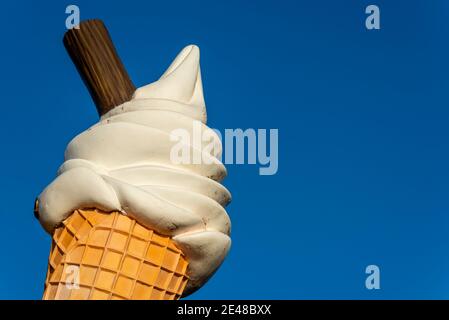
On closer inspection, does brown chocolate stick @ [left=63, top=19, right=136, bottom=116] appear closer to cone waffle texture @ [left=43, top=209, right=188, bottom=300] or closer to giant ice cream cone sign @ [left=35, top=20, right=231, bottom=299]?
giant ice cream cone sign @ [left=35, top=20, right=231, bottom=299]

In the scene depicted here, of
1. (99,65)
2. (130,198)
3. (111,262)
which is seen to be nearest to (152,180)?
(130,198)

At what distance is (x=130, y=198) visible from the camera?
4336 millimetres

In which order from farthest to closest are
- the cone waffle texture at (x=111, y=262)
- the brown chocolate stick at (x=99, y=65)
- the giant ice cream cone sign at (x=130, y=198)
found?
the brown chocolate stick at (x=99, y=65) → the giant ice cream cone sign at (x=130, y=198) → the cone waffle texture at (x=111, y=262)

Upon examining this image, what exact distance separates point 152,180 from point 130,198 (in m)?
0.24

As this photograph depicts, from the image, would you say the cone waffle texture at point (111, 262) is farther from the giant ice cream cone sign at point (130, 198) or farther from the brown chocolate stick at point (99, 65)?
the brown chocolate stick at point (99, 65)

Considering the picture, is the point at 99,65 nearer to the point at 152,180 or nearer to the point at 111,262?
the point at 152,180

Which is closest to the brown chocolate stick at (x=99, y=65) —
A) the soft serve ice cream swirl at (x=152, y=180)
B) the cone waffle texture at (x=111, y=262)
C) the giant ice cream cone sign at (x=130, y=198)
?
the giant ice cream cone sign at (x=130, y=198)

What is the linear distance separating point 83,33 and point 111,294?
76.0 inches

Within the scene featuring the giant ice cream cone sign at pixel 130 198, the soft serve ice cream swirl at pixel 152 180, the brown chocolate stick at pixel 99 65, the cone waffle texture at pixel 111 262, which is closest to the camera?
the cone waffle texture at pixel 111 262

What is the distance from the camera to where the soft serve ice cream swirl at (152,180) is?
4.39 metres

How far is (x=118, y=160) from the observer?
180 inches

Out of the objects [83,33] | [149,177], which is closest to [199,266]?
[149,177]

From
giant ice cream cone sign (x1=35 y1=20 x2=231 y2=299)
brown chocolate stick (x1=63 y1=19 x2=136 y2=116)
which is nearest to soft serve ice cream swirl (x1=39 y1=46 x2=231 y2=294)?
giant ice cream cone sign (x1=35 y1=20 x2=231 y2=299)

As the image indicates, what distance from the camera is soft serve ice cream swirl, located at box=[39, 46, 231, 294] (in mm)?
4395
